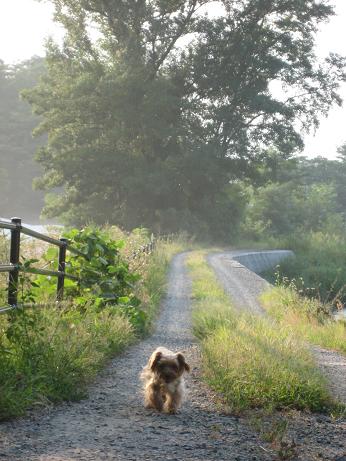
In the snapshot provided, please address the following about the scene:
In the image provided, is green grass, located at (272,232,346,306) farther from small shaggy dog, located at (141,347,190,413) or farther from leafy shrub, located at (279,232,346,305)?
small shaggy dog, located at (141,347,190,413)

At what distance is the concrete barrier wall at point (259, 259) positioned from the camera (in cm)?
3978

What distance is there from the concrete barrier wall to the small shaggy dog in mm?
31423

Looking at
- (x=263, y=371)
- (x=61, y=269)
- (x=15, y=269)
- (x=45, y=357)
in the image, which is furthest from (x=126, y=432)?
(x=61, y=269)

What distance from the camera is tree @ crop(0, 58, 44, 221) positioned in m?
79.4

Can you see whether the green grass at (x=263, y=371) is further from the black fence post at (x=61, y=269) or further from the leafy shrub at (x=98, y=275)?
the black fence post at (x=61, y=269)

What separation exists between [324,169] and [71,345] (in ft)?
318

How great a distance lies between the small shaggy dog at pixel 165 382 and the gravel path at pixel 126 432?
109 mm

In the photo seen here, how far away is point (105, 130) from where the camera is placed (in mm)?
44938

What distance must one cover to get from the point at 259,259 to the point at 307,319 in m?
26.2

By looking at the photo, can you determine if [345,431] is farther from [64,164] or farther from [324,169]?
[324,169]

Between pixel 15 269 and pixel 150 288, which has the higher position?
pixel 15 269

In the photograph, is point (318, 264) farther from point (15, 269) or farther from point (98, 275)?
point (15, 269)

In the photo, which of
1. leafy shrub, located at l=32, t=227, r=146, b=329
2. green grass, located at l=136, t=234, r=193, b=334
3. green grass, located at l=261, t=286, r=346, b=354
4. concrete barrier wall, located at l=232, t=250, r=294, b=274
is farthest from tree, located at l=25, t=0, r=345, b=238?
leafy shrub, located at l=32, t=227, r=146, b=329

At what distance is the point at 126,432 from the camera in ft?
18.9
